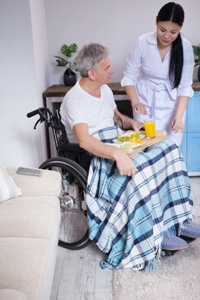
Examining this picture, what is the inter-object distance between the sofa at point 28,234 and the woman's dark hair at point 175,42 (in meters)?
1.05

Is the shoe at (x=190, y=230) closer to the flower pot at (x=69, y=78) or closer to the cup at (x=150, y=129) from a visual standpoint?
the cup at (x=150, y=129)

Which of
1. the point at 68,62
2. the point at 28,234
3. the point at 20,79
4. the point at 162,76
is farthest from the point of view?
the point at 68,62

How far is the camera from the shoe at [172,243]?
1916 millimetres

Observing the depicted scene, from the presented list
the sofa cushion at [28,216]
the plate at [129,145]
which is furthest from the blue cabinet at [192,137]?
the sofa cushion at [28,216]

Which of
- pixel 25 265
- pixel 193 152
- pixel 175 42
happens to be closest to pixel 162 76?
pixel 175 42

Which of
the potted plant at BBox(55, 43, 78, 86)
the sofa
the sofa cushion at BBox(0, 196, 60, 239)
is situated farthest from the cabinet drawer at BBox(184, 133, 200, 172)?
the sofa cushion at BBox(0, 196, 60, 239)

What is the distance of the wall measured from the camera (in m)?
2.62

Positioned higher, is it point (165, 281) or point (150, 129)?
point (150, 129)

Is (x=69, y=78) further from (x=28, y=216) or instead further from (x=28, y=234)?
(x=28, y=234)

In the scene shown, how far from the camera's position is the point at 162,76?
2406mm

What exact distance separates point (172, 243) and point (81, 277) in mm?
512

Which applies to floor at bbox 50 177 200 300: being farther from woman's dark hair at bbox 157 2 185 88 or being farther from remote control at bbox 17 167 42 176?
woman's dark hair at bbox 157 2 185 88

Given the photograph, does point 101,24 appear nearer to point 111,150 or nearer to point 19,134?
point 19,134

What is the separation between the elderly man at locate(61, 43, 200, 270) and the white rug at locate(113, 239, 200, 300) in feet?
0.20
